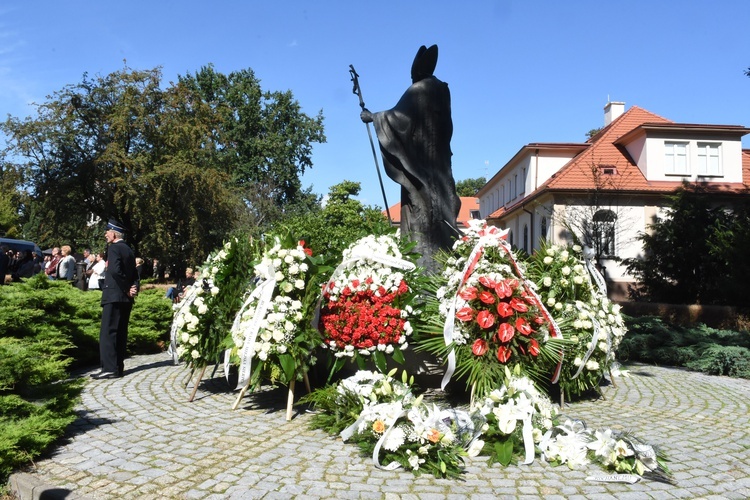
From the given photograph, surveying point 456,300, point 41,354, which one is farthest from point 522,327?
point 41,354

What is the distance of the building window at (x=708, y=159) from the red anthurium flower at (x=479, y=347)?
2976 centimetres

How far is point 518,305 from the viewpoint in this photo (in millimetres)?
5539

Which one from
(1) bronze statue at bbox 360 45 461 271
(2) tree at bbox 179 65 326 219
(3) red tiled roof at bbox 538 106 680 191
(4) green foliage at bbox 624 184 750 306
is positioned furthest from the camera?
(2) tree at bbox 179 65 326 219

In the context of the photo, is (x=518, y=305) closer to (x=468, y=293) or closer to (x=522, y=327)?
(x=522, y=327)

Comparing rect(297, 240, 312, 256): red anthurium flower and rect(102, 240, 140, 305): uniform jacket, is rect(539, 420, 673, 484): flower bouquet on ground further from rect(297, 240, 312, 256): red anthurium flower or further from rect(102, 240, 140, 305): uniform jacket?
rect(102, 240, 140, 305): uniform jacket

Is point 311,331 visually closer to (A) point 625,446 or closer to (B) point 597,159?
(A) point 625,446

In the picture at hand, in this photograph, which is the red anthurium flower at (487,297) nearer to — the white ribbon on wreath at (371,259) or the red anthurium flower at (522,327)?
the red anthurium flower at (522,327)

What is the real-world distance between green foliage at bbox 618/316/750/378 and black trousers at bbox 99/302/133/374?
778cm

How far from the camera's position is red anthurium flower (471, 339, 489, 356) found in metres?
5.48

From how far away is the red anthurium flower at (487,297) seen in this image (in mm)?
5523

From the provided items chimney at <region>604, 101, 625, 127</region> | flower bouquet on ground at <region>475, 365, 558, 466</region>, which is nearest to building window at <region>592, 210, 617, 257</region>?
chimney at <region>604, 101, 625, 127</region>

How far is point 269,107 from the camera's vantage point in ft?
177

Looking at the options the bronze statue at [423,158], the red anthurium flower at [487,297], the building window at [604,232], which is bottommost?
the red anthurium flower at [487,297]

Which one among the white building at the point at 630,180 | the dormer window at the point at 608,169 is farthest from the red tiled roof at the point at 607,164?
the dormer window at the point at 608,169
